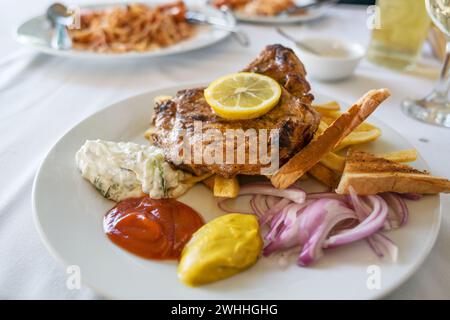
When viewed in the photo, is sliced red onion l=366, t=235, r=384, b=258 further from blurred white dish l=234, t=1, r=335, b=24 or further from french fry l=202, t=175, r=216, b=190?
blurred white dish l=234, t=1, r=335, b=24

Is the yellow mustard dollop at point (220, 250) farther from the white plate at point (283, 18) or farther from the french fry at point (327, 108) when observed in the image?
the white plate at point (283, 18)

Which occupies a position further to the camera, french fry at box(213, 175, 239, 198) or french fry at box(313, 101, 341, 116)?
french fry at box(313, 101, 341, 116)

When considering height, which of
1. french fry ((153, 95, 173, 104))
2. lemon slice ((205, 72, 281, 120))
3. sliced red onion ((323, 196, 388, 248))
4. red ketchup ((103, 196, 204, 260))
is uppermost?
lemon slice ((205, 72, 281, 120))

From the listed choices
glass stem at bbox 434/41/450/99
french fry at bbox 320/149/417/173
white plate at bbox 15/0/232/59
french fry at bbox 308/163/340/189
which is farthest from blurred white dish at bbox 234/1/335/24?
french fry at bbox 308/163/340/189

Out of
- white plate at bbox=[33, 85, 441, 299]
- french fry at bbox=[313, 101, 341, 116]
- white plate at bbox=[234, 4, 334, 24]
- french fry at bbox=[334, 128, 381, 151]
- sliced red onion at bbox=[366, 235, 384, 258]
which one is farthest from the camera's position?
white plate at bbox=[234, 4, 334, 24]

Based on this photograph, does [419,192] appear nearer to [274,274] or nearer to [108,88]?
[274,274]

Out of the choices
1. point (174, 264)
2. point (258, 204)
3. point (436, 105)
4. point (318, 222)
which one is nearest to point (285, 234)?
point (318, 222)
